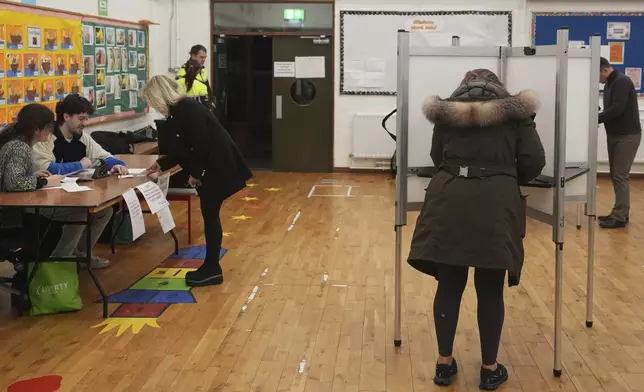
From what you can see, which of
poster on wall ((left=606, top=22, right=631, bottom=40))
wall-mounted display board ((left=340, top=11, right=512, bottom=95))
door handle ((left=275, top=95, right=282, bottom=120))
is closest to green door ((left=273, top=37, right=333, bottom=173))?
door handle ((left=275, top=95, right=282, bottom=120))

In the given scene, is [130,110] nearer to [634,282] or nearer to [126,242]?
[126,242]

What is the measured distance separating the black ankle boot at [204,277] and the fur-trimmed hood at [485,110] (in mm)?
2201

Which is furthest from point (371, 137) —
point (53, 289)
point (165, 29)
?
point (53, 289)

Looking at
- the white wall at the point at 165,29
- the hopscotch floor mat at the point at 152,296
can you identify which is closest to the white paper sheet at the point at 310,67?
the white wall at the point at 165,29

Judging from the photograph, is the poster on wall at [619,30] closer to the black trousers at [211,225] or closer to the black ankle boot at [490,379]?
the black trousers at [211,225]

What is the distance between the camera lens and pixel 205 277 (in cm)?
482

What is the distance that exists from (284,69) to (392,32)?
4.70 ft

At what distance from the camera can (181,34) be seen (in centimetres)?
977

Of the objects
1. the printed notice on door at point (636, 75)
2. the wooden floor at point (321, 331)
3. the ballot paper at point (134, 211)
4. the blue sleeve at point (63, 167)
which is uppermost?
the printed notice on door at point (636, 75)

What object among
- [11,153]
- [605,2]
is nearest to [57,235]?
[11,153]

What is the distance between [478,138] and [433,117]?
0.67 ft

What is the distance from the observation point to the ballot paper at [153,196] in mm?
4430

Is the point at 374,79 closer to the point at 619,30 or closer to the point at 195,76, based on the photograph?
the point at 195,76

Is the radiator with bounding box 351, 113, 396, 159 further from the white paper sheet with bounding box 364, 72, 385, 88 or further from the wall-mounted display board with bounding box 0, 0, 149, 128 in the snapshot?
the wall-mounted display board with bounding box 0, 0, 149, 128
